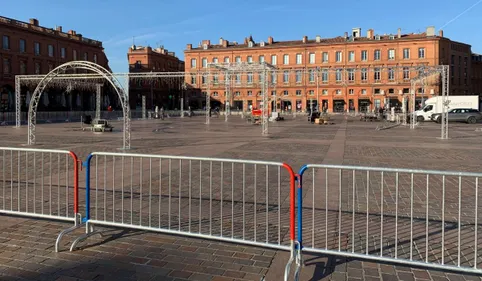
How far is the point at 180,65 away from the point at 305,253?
116m

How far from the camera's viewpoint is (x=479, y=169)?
38.1 ft

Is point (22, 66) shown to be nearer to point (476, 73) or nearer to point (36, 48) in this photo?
point (36, 48)

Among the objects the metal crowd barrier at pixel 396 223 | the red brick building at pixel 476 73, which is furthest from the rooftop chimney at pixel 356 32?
the metal crowd barrier at pixel 396 223

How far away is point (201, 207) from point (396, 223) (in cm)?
321

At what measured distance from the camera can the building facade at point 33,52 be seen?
2333 inches

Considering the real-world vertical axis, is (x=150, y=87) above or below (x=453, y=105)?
above

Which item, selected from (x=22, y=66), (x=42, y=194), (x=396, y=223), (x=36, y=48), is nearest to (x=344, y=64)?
(x=36, y=48)

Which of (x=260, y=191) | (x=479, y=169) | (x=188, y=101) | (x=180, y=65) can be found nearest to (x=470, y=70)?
(x=188, y=101)

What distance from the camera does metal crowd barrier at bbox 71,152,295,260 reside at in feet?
17.7

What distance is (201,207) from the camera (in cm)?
706

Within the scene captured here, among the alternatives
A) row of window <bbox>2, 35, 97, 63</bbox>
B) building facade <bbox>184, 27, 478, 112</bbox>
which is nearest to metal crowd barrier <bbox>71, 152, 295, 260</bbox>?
row of window <bbox>2, 35, 97, 63</bbox>

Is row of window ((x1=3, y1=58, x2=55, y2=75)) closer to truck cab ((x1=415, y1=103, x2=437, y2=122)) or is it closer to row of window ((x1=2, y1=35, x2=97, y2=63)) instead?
row of window ((x1=2, y1=35, x2=97, y2=63))

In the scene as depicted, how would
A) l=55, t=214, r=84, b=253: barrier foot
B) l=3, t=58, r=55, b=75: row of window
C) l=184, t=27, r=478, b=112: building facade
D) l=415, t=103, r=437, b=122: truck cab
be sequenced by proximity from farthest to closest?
l=184, t=27, r=478, b=112: building facade → l=3, t=58, r=55, b=75: row of window → l=415, t=103, r=437, b=122: truck cab → l=55, t=214, r=84, b=253: barrier foot

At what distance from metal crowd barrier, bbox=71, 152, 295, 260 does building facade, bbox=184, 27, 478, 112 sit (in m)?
69.2
